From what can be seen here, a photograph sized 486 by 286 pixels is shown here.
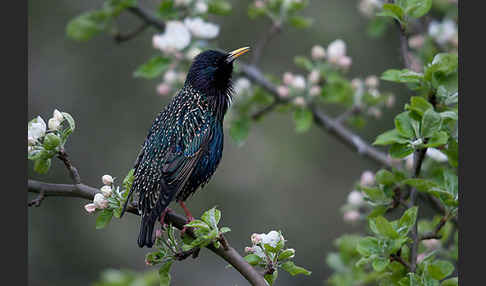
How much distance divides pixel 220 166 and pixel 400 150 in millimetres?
3571

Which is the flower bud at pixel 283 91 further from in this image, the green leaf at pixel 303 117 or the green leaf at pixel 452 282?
the green leaf at pixel 452 282

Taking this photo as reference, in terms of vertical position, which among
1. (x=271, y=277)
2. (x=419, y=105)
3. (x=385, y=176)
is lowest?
(x=271, y=277)

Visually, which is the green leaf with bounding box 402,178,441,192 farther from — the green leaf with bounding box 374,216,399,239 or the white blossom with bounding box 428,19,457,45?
the white blossom with bounding box 428,19,457,45

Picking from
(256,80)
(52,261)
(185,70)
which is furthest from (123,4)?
(52,261)

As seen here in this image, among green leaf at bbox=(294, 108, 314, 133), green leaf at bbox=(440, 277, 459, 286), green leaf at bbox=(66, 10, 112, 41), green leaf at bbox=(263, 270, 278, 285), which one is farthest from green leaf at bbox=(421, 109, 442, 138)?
green leaf at bbox=(66, 10, 112, 41)

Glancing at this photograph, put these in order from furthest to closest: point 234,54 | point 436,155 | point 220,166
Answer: point 220,166, point 234,54, point 436,155

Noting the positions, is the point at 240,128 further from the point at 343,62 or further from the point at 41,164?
the point at 41,164

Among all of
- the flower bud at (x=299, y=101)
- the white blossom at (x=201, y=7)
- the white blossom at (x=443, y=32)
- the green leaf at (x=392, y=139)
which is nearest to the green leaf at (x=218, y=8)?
the white blossom at (x=201, y=7)

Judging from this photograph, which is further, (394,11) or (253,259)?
(394,11)

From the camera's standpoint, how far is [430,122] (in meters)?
2.29

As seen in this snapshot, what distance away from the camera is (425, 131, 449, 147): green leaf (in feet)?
7.32

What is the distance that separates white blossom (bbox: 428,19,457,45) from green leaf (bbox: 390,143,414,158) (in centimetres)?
167

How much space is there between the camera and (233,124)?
12.0 feet

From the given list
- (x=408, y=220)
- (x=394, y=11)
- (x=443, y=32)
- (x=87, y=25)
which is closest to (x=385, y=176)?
(x=408, y=220)
